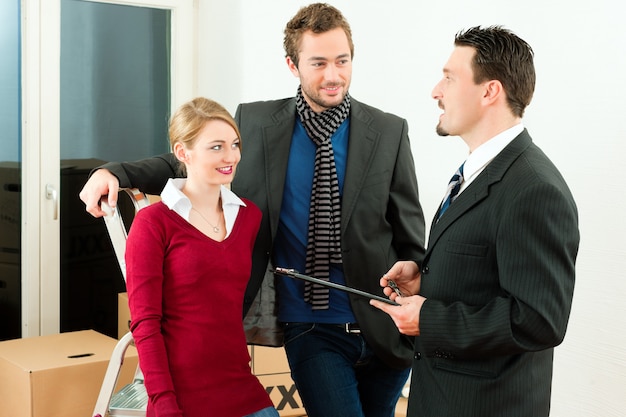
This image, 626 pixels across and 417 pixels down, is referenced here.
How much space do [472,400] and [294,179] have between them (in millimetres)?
716

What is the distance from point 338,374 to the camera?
1947mm

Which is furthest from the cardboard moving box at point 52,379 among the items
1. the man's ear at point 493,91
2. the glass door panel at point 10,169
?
the man's ear at point 493,91

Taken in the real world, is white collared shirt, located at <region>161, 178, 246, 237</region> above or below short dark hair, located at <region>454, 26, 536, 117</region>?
below

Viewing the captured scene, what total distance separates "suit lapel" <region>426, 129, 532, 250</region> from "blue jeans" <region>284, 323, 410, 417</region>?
0.47 m

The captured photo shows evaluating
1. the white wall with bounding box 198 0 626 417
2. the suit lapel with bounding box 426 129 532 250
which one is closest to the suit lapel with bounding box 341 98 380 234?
the suit lapel with bounding box 426 129 532 250

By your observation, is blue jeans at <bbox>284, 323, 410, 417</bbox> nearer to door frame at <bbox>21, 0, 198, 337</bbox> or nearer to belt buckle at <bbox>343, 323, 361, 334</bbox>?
belt buckle at <bbox>343, 323, 361, 334</bbox>

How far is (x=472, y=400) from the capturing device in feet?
5.19

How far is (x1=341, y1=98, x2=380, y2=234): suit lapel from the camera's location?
6.55 ft

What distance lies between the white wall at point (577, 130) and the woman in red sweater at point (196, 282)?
93cm

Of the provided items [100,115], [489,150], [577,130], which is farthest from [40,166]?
[489,150]

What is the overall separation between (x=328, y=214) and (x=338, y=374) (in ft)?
1.23

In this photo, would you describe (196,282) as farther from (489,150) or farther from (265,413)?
(489,150)

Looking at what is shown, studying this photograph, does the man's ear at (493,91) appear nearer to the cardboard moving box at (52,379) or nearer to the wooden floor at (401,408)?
the wooden floor at (401,408)

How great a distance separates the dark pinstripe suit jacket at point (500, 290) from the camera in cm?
148
